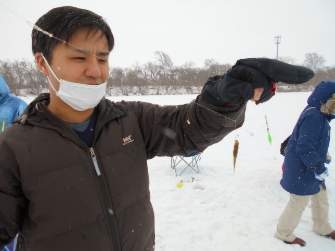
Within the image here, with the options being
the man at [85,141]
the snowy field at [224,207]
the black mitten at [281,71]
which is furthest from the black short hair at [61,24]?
the snowy field at [224,207]

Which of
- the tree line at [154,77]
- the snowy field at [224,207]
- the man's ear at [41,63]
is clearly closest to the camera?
the man's ear at [41,63]

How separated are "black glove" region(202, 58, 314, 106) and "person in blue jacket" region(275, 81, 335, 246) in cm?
214

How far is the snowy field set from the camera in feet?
11.0

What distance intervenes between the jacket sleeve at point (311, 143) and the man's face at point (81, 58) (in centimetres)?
272

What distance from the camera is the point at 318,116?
9.07ft

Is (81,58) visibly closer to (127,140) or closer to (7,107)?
(127,140)

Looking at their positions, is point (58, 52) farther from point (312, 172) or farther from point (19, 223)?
point (312, 172)

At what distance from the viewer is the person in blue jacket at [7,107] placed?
2770mm

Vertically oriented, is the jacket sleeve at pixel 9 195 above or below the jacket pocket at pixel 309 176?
above

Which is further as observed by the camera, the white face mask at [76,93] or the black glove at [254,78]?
the white face mask at [76,93]

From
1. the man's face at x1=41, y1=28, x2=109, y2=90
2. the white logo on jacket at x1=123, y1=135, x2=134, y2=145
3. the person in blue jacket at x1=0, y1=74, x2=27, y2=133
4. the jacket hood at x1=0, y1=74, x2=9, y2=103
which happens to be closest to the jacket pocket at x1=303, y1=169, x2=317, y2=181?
the white logo on jacket at x1=123, y1=135, x2=134, y2=145

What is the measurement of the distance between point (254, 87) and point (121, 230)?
1137 mm

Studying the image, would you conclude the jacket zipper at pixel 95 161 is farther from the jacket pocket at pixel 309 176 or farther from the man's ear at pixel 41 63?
the jacket pocket at pixel 309 176

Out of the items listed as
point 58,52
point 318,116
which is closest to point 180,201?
point 318,116
